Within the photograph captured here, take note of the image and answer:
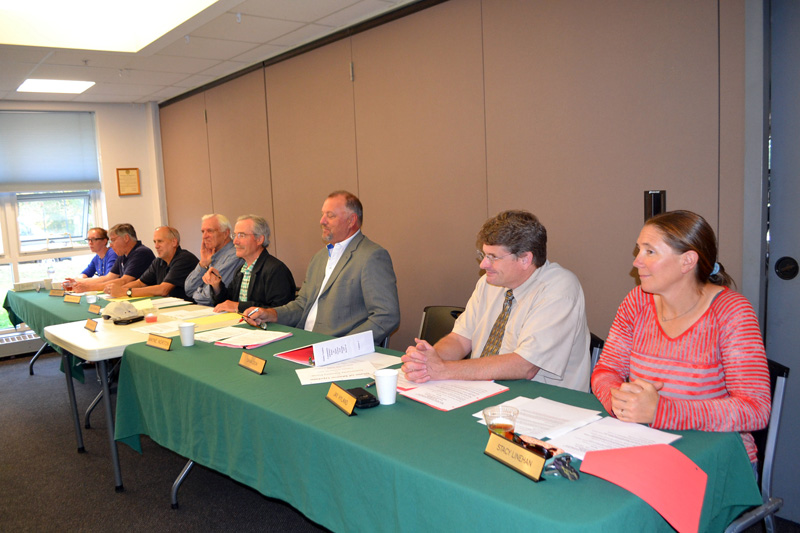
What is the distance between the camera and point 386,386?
1.71 m

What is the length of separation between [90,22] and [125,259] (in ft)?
6.94

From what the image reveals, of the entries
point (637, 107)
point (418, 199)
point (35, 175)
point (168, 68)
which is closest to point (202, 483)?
point (418, 199)

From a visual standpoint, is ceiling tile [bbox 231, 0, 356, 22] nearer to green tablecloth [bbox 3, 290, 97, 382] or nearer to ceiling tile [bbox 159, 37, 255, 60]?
ceiling tile [bbox 159, 37, 255, 60]

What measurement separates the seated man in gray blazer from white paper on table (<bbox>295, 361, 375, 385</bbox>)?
2.97ft

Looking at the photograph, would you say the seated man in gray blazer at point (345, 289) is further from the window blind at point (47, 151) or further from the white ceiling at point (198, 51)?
the window blind at point (47, 151)

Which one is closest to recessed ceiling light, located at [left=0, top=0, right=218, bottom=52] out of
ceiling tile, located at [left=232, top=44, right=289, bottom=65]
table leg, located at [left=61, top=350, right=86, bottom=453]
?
ceiling tile, located at [left=232, top=44, right=289, bottom=65]

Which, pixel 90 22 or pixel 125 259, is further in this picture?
pixel 125 259

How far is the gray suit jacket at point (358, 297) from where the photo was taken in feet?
10.3

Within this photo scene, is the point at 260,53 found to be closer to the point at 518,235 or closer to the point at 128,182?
the point at 128,182

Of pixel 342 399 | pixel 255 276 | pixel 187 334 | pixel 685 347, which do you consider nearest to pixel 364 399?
pixel 342 399

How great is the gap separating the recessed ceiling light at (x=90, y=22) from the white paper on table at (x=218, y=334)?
2.18 meters

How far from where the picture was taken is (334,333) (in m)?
3.26

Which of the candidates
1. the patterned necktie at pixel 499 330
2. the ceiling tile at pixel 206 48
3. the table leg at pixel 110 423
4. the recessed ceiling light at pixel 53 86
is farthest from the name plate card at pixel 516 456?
the recessed ceiling light at pixel 53 86

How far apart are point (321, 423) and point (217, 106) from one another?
499cm
